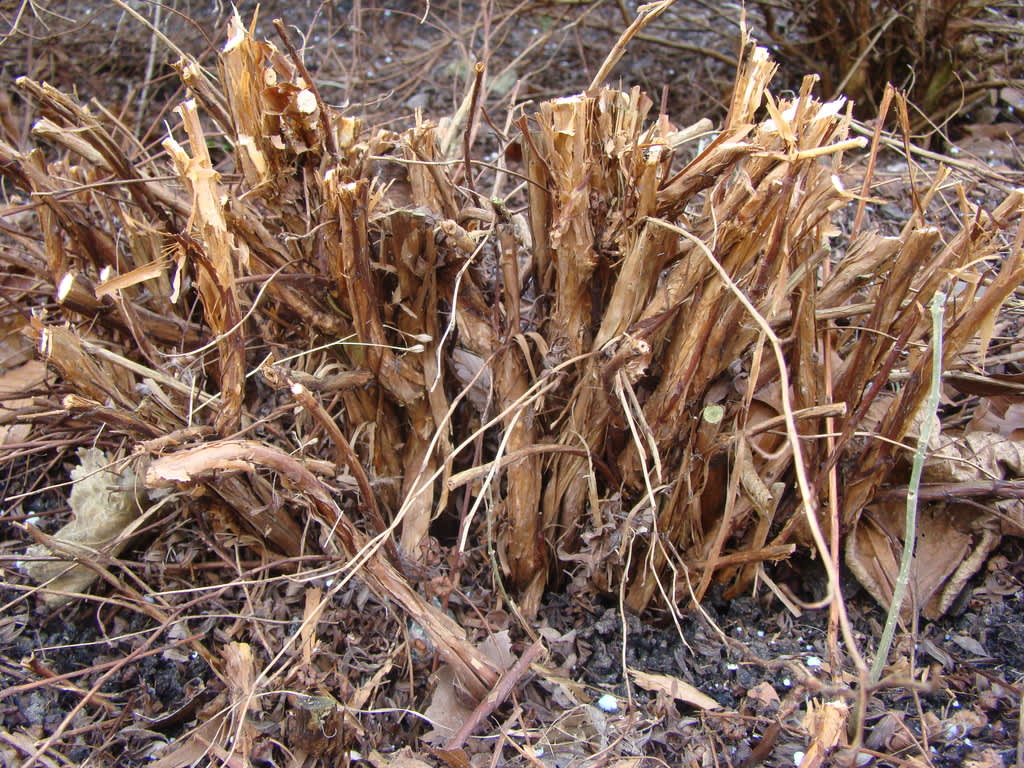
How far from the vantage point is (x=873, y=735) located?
1348 mm

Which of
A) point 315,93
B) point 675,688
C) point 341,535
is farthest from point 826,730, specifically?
point 315,93

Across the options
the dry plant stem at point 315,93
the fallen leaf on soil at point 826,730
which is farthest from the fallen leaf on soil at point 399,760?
the dry plant stem at point 315,93

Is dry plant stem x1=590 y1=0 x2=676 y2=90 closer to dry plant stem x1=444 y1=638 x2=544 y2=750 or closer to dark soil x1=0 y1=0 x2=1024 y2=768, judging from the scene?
dark soil x1=0 y1=0 x2=1024 y2=768

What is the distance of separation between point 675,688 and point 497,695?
0.33 m

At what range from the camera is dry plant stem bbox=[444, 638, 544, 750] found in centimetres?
137

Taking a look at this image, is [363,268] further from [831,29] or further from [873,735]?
[831,29]

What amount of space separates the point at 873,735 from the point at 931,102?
2417 millimetres

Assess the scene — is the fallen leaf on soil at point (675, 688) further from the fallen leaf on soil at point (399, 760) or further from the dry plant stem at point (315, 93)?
the dry plant stem at point (315, 93)

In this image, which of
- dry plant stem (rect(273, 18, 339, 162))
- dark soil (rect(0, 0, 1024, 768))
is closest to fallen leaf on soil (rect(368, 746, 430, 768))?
dark soil (rect(0, 0, 1024, 768))

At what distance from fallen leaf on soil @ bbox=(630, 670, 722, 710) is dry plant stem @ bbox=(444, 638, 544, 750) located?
0.20 meters

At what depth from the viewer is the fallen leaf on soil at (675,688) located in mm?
1460

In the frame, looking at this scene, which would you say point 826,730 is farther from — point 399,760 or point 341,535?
point 341,535

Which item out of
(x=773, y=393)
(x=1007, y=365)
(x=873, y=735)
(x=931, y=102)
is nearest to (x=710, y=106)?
(x=931, y=102)

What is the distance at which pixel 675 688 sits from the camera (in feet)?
4.80
